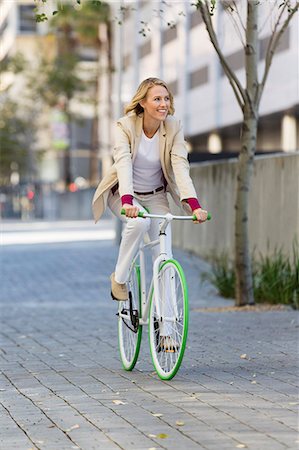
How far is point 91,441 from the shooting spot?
6.25 metres

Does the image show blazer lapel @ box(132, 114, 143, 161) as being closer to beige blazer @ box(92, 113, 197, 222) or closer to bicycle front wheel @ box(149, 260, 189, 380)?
beige blazer @ box(92, 113, 197, 222)

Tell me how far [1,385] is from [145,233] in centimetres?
132

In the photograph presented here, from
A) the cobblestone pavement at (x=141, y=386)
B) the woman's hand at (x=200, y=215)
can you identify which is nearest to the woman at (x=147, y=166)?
the woman's hand at (x=200, y=215)

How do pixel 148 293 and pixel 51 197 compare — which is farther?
pixel 51 197

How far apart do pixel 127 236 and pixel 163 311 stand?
56cm

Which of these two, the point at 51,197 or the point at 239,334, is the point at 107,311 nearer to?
the point at 239,334

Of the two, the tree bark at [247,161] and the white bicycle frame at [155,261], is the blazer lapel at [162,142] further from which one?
the tree bark at [247,161]

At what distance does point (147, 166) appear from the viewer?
862cm

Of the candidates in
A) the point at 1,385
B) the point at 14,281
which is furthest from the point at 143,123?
the point at 14,281

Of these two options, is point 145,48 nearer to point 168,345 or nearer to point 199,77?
point 199,77

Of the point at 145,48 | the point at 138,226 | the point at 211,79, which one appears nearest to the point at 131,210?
the point at 138,226

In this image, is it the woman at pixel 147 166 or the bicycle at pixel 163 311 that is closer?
the bicycle at pixel 163 311

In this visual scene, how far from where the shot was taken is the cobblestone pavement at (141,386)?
634 cm

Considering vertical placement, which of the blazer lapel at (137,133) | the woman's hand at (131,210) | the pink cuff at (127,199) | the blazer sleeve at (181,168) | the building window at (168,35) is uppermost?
the building window at (168,35)
